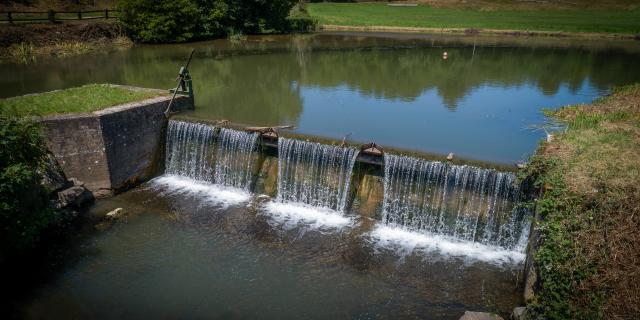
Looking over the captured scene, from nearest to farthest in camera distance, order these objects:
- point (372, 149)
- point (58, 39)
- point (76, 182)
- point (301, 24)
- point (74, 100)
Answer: point (372, 149)
point (76, 182)
point (74, 100)
point (58, 39)
point (301, 24)

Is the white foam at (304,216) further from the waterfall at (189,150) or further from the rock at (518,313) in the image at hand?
the rock at (518,313)

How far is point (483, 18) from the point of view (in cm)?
5284

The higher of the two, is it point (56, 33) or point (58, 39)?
point (56, 33)

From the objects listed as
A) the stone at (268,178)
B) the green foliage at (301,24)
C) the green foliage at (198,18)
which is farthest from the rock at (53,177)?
the green foliage at (301,24)

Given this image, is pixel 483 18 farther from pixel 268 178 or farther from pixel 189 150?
pixel 189 150

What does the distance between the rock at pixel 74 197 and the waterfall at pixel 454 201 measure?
847 cm

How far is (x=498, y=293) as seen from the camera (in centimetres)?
923

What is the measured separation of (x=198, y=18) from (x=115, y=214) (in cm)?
2831

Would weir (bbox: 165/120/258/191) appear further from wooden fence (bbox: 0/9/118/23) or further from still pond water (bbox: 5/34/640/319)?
wooden fence (bbox: 0/9/118/23)

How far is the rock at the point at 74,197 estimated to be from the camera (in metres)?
12.1

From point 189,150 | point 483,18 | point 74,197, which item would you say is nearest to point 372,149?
point 189,150

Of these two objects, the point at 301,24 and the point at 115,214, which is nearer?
the point at 115,214

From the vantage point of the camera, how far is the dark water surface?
346 inches

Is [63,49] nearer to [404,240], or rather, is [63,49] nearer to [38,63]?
[38,63]
